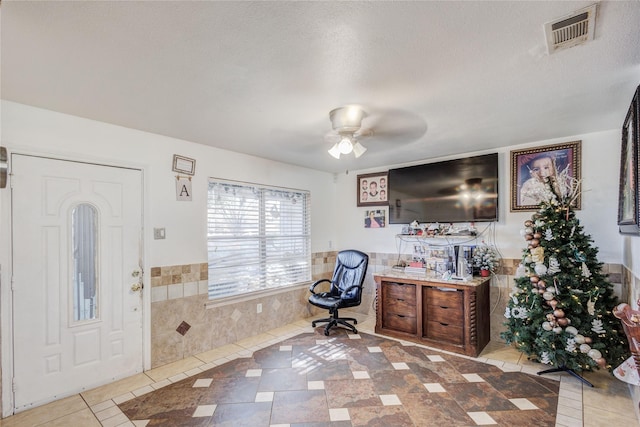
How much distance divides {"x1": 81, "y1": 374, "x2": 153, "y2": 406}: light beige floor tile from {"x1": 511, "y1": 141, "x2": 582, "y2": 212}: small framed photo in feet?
13.8

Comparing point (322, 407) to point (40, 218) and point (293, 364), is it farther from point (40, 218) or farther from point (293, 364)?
point (40, 218)

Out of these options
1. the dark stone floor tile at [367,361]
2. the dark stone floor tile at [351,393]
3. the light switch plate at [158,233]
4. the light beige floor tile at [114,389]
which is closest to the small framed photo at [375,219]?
the dark stone floor tile at [367,361]

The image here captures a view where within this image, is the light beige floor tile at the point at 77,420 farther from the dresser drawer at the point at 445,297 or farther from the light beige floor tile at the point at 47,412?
the dresser drawer at the point at 445,297

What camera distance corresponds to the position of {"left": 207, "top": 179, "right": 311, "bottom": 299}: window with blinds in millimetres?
3678

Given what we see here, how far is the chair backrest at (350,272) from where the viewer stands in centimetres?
418

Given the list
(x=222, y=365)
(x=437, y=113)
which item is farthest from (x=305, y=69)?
(x=222, y=365)

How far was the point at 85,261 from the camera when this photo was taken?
2707mm

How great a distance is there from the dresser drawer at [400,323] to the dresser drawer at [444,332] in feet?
0.48

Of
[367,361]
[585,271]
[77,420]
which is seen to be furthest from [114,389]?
[585,271]

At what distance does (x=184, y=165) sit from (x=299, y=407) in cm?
262

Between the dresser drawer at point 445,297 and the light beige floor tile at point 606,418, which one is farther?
the dresser drawer at point 445,297

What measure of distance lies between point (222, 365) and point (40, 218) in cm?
206

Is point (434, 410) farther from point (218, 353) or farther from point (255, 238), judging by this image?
point (255, 238)

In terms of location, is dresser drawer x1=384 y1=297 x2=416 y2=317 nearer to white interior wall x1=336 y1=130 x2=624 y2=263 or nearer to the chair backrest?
the chair backrest
